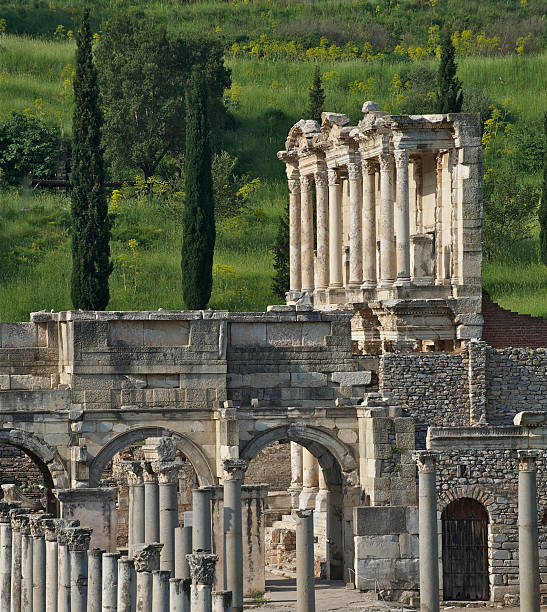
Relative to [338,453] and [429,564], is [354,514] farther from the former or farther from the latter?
[429,564]

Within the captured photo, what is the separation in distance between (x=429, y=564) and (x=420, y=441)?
6664mm

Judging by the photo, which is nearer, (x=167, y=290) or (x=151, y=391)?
(x=151, y=391)

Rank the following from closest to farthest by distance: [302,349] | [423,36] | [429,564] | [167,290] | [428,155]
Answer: [429,564] < [302,349] < [428,155] < [167,290] < [423,36]

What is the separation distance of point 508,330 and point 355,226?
220 inches

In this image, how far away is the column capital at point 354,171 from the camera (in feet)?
174

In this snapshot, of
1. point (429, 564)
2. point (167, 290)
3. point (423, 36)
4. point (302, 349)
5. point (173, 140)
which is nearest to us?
point (429, 564)

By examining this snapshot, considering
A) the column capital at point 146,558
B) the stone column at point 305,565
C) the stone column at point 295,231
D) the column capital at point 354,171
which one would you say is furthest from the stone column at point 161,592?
the stone column at point 295,231

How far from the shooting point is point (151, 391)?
1708 inches

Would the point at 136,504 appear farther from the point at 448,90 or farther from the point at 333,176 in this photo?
the point at 448,90

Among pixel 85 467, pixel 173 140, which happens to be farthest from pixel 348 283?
pixel 173 140

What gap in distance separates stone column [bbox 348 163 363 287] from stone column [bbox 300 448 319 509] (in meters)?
5.83

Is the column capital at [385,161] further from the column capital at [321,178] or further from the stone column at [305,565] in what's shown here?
the stone column at [305,565]

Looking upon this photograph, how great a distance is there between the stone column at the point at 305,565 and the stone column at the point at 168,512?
2.77 meters

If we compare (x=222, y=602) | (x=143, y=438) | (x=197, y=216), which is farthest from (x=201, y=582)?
(x=197, y=216)
